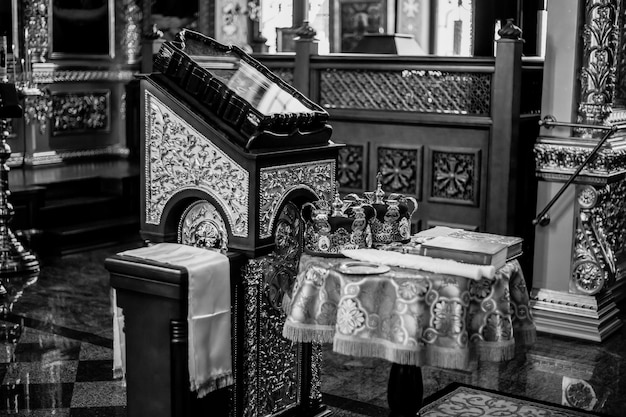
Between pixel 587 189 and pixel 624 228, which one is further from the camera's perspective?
pixel 624 228

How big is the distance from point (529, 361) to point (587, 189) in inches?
45.5

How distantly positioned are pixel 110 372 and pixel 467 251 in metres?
2.19

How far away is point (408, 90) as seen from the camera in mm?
6262

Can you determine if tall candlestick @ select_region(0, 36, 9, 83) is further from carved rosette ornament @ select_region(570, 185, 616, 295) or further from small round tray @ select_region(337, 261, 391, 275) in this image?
small round tray @ select_region(337, 261, 391, 275)

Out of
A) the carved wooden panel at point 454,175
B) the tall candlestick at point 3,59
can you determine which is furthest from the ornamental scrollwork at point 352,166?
the tall candlestick at point 3,59

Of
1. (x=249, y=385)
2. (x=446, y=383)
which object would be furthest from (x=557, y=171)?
(x=249, y=385)

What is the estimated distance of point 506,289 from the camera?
3.01m

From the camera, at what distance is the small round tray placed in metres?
2.99

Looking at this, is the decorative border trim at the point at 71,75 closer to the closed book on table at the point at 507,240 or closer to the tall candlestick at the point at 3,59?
the tall candlestick at the point at 3,59

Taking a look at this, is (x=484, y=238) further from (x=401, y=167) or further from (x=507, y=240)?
(x=401, y=167)

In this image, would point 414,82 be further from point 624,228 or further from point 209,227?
point 209,227

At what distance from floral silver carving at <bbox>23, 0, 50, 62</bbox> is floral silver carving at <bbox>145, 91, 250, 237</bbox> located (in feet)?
17.9

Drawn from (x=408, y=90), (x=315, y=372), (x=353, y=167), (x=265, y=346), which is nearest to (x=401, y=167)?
(x=353, y=167)

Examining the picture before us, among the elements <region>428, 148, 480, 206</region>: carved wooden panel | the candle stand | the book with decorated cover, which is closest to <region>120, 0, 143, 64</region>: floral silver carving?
the candle stand
